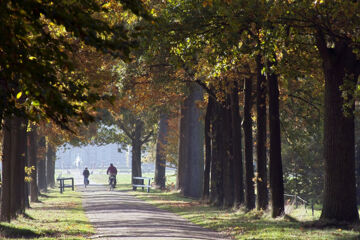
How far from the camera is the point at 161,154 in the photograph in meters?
51.2

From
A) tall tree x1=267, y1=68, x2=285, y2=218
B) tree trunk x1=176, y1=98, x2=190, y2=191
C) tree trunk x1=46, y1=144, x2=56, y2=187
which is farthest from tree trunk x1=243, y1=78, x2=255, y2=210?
tree trunk x1=46, y1=144, x2=56, y2=187

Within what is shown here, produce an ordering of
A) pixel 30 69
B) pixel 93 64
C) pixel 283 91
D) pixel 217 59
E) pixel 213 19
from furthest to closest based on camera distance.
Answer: pixel 283 91
pixel 93 64
pixel 217 59
pixel 213 19
pixel 30 69

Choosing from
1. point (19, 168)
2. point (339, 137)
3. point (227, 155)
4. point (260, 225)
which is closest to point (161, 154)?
point (227, 155)

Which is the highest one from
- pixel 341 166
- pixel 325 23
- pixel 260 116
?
pixel 325 23

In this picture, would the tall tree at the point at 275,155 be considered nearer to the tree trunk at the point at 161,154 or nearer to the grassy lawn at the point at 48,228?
the grassy lawn at the point at 48,228

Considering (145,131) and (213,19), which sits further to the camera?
(145,131)

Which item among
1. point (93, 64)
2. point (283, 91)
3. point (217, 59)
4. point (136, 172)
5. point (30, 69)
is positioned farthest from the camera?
point (136, 172)

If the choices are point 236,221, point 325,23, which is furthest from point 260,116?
point 325,23

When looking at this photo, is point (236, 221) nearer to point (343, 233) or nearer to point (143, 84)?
point (343, 233)

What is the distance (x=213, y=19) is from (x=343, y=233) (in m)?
5.80

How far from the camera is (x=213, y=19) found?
53.7 ft

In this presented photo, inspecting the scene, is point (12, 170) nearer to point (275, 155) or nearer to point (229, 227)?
point (229, 227)

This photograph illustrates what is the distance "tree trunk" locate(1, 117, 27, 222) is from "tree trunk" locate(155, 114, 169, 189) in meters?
27.8

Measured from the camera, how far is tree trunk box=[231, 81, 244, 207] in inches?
1013
